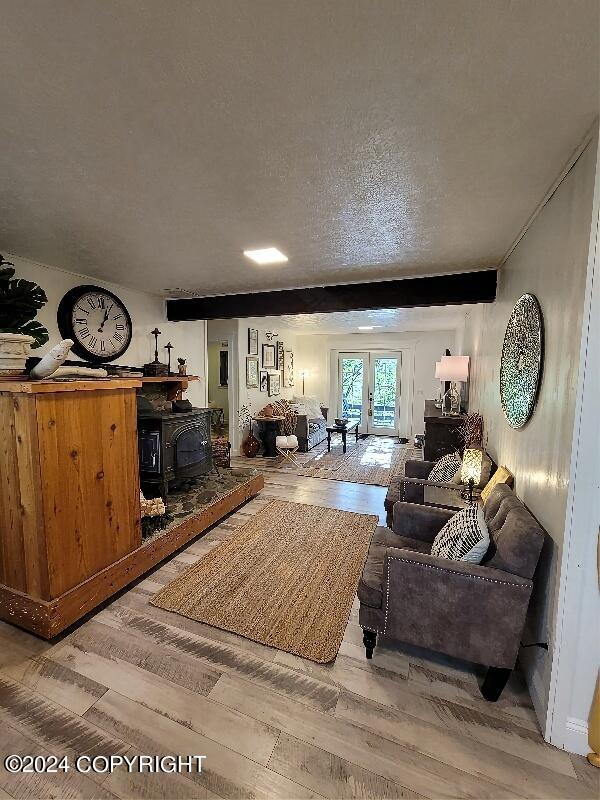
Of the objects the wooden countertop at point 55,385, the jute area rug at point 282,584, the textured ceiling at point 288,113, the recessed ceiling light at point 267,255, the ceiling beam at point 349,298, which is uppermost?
the recessed ceiling light at point 267,255

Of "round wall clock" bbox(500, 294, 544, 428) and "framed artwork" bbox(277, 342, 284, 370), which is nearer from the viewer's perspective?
"round wall clock" bbox(500, 294, 544, 428)

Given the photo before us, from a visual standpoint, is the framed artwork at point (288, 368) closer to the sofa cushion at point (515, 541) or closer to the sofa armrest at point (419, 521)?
the sofa armrest at point (419, 521)

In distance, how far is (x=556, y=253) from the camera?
1.64 m

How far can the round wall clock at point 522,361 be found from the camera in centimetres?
181

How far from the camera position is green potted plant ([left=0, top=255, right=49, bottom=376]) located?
6.08 ft

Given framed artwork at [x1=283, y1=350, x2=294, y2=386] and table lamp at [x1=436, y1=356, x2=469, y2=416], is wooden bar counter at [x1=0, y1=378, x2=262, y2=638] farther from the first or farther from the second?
framed artwork at [x1=283, y1=350, x2=294, y2=386]

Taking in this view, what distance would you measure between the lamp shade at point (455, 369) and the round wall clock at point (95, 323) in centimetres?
385

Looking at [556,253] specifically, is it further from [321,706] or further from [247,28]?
[321,706]

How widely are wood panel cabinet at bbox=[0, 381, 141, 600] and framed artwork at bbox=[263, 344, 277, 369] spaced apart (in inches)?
178

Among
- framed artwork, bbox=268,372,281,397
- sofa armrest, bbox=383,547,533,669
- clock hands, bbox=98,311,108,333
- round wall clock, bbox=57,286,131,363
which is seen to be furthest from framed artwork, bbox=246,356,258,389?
sofa armrest, bbox=383,547,533,669

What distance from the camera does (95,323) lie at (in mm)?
3361

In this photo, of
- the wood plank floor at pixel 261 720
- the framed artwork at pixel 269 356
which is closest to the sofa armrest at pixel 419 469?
the wood plank floor at pixel 261 720

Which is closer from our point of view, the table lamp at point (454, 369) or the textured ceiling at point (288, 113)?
the textured ceiling at point (288, 113)

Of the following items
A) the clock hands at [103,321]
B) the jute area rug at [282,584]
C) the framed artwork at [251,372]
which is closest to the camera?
the jute area rug at [282,584]
